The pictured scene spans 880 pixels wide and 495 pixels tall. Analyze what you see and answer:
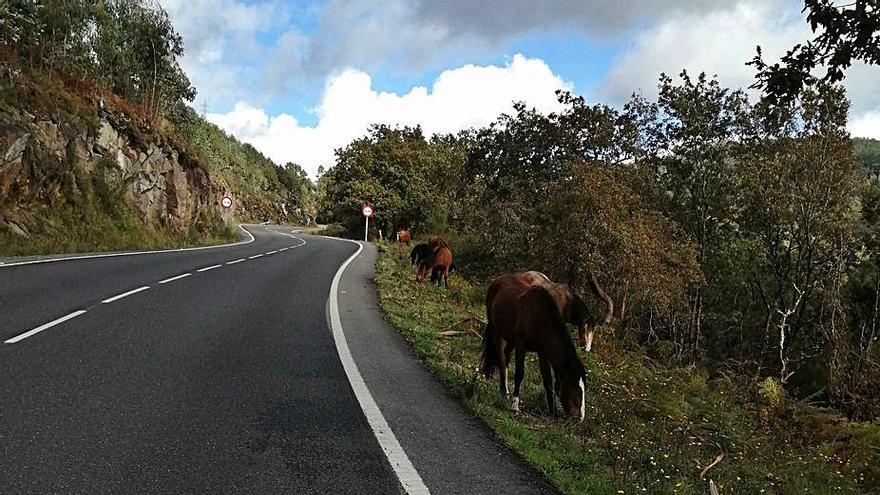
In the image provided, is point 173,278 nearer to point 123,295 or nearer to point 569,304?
point 123,295

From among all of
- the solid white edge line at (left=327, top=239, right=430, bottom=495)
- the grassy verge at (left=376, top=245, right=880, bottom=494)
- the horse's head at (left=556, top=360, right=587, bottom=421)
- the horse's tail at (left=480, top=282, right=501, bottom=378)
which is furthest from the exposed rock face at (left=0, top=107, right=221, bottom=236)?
the horse's head at (left=556, top=360, right=587, bottom=421)

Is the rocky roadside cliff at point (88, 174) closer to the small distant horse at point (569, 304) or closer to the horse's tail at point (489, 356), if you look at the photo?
the horse's tail at point (489, 356)

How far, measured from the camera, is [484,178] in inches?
1296

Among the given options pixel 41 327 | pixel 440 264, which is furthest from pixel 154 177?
pixel 41 327

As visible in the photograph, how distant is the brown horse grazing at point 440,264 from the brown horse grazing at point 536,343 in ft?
36.5

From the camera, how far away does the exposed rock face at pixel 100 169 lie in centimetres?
1914

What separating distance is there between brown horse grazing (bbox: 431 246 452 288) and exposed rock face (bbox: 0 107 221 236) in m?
12.0

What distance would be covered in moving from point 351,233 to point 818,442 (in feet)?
164

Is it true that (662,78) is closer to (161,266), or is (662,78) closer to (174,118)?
(161,266)

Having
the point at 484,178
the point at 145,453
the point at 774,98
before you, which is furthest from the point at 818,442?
the point at 484,178

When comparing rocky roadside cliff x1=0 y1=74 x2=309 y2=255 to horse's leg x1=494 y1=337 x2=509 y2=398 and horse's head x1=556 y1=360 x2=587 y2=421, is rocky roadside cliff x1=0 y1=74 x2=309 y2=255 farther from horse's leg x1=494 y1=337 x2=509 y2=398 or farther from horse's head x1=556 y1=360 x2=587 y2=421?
horse's head x1=556 y1=360 x2=587 y2=421

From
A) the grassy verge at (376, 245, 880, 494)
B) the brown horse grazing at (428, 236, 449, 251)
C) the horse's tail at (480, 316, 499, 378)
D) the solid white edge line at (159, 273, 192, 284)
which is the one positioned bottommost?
the grassy verge at (376, 245, 880, 494)

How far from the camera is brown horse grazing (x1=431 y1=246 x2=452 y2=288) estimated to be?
18938 millimetres

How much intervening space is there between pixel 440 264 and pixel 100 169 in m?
14.8
